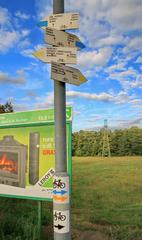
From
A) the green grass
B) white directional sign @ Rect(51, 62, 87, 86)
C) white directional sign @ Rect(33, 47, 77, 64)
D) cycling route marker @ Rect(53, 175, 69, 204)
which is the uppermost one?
white directional sign @ Rect(33, 47, 77, 64)

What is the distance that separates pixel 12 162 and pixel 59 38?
152 inches

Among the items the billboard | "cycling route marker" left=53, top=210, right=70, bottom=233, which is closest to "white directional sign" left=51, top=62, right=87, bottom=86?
"cycling route marker" left=53, top=210, right=70, bottom=233

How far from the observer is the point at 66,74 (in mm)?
5047

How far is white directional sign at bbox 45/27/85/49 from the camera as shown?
4.98 m

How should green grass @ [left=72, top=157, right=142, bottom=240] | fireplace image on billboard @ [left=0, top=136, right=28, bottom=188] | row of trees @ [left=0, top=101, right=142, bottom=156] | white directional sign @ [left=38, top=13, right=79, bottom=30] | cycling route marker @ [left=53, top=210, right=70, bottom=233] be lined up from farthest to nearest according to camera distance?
row of trees @ [left=0, top=101, right=142, bottom=156], green grass @ [left=72, top=157, right=142, bottom=240], fireplace image on billboard @ [left=0, top=136, right=28, bottom=188], white directional sign @ [left=38, top=13, right=79, bottom=30], cycling route marker @ [left=53, top=210, right=70, bottom=233]

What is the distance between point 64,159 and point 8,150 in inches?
143

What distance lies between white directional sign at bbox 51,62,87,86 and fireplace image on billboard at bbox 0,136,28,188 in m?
3.09

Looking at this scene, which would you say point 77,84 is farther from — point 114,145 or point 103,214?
point 114,145

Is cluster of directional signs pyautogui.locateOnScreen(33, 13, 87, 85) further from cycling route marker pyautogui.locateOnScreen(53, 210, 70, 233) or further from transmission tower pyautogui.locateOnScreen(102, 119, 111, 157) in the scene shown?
transmission tower pyautogui.locateOnScreen(102, 119, 111, 157)

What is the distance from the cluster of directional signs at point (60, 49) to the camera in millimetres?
4980

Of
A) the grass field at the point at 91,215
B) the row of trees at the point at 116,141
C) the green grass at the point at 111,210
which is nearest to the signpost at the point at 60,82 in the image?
the grass field at the point at 91,215

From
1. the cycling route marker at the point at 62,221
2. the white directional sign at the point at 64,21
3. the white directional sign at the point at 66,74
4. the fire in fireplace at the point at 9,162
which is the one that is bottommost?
the cycling route marker at the point at 62,221

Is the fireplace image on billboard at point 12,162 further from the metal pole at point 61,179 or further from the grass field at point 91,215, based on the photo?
the metal pole at point 61,179

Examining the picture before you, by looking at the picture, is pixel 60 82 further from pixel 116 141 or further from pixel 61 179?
pixel 116 141
